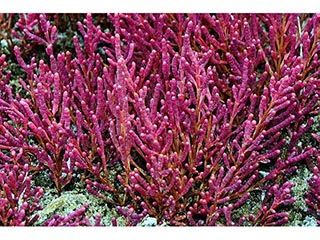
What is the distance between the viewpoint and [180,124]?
2508 mm

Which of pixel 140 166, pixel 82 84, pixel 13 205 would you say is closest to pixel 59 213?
pixel 13 205

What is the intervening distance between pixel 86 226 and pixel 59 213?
0.25m

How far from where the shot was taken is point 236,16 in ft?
9.48

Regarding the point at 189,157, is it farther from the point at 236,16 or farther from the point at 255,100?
→ the point at 236,16

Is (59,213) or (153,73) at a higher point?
(153,73)

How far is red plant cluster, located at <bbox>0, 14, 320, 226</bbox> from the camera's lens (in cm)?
238

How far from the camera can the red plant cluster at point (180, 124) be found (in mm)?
2385

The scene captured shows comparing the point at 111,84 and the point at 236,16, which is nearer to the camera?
the point at 111,84
